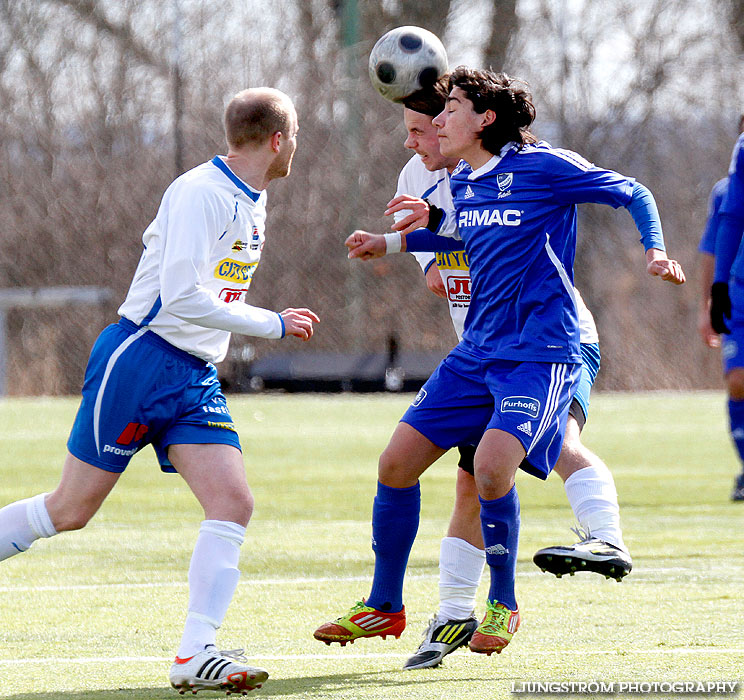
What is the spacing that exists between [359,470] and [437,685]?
23.9 ft

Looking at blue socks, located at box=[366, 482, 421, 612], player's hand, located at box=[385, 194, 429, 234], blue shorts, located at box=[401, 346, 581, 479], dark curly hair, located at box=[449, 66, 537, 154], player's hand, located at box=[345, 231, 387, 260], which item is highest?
dark curly hair, located at box=[449, 66, 537, 154]

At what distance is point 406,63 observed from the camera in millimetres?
5367

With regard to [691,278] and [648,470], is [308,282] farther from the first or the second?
[648,470]

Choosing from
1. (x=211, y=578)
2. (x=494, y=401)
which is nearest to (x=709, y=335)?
(x=494, y=401)

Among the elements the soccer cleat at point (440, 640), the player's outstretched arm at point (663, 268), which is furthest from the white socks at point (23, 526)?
the player's outstretched arm at point (663, 268)

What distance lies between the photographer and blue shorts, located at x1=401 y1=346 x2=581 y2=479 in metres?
4.44

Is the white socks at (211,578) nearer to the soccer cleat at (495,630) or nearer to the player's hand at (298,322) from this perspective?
the player's hand at (298,322)

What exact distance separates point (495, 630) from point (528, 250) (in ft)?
3.92

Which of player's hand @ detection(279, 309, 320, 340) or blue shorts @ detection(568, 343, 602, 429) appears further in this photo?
blue shorts @ detection(568, 343, 602, 429)

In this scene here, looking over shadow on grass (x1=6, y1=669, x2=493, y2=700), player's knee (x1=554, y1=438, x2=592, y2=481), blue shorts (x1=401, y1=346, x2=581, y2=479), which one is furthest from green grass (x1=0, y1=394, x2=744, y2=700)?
blue shorts (x1=401, y1=346, x2=581, y2=479)

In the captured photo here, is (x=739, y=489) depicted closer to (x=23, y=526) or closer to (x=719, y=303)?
(x=719, y=303)

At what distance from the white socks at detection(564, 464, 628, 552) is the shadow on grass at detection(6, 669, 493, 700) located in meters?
0.72

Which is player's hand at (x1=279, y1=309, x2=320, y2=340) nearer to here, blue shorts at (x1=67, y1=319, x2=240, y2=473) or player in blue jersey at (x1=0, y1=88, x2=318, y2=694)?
player in blue jersey at (x1=0, y1=88, x2=318, y2=694)

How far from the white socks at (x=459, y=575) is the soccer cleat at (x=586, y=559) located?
0.42 metres
